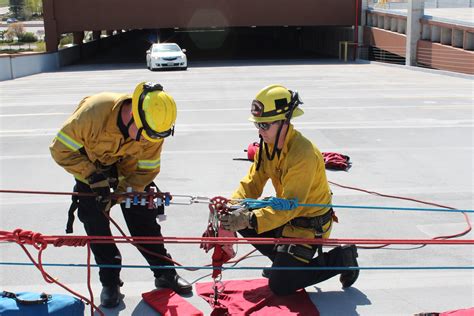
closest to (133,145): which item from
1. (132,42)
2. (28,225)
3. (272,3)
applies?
(28,225)

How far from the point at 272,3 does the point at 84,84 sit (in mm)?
14330

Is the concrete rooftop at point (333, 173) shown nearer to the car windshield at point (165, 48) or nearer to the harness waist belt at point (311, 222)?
the harness waist belt at point (311, 222)

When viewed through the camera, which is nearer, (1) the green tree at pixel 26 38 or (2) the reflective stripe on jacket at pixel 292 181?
(2) the reflective stripe on jacket at pixel 292 181

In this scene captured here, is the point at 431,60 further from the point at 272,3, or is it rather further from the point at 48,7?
the point at 48,7

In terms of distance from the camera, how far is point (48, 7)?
31.0 meters

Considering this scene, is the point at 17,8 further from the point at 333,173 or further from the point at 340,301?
the point at 340,301

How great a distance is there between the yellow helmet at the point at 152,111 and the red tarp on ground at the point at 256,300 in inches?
56.3

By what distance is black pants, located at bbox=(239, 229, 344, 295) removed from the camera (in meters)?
4.57

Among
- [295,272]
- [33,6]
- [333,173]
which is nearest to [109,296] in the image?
[295,272]

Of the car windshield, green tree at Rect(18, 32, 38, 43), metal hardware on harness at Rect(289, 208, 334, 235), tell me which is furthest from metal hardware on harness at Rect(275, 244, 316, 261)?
green tree at Rect(18, 32, 38, 43)

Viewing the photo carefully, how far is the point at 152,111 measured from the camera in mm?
4074

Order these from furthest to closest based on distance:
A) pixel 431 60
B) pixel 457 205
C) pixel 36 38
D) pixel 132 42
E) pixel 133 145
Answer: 1. pixel 36 38
2. pixel 132 42
3. pixel 431 60
4. pixel 457 205
5. pixel 133 145

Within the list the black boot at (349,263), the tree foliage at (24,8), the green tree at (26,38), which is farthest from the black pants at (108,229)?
the tree foliage at (24,8)

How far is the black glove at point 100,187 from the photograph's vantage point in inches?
170
